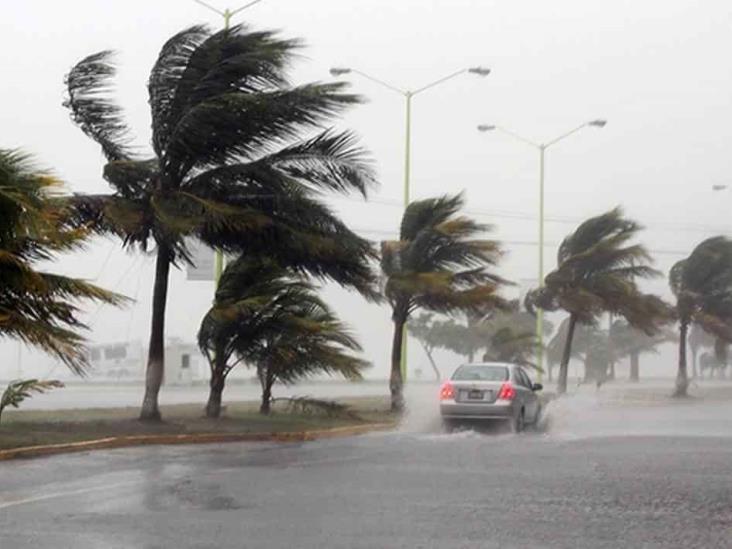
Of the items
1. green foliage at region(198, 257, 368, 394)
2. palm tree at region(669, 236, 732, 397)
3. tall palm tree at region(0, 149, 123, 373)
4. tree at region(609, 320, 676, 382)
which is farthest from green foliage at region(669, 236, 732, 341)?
tall palm tree at region(0, 149, 123, 373)

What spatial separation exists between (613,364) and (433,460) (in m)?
70.0

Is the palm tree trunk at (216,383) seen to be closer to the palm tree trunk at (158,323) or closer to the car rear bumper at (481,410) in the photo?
the palm tree trunk at (158,323)

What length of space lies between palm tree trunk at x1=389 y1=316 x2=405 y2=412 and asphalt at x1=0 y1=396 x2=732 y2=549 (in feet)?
34.9

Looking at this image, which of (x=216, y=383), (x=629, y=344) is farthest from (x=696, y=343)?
(x=216, y=383)

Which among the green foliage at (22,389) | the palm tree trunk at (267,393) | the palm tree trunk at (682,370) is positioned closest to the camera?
the green foliage at (22,389)

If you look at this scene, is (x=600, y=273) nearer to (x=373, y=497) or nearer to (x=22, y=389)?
(x=22, y=389)

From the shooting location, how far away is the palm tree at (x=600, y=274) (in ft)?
143

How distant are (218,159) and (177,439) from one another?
17.6ft

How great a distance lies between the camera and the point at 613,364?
87.4 metres

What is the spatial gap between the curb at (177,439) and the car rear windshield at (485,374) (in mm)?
2408

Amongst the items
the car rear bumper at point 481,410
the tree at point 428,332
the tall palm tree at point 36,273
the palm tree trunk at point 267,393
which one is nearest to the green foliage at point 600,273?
Answer: the palm tree trunk at point 267,393

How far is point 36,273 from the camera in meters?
17.3

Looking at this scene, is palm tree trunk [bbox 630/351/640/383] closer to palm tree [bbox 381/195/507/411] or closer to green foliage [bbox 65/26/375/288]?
palm tree [bbox 381/195/507/411]

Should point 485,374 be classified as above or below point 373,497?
above
